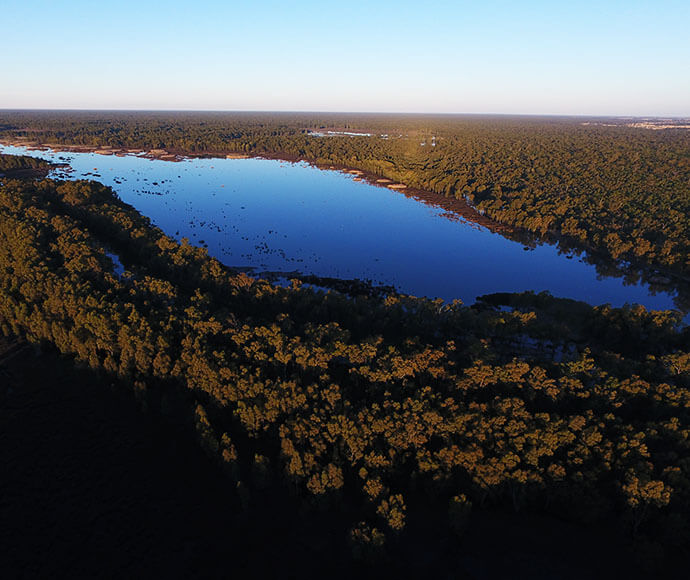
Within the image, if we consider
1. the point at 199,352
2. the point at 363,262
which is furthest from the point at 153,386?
the point at 363,262

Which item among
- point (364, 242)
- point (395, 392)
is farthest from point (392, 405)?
point (364, 242)

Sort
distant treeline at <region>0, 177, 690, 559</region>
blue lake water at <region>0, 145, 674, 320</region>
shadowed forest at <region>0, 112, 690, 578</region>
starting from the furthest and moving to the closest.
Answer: blue lake water at <region>0, 145, 674, 320</region>, distant treeline at <region>0, 177, 690, 559</region>, shadowed forest at <region>0, 112, 690, 578</region>

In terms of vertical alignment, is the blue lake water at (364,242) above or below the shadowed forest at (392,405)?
above

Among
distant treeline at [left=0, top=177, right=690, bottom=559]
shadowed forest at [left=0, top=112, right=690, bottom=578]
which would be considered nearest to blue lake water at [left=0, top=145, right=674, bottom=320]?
shadowed forest at [left=0, top=112, right=690, bottom=578]

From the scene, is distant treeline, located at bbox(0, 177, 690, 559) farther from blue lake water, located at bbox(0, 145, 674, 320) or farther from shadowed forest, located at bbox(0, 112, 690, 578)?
blue lake water, located at bbox(0, 145, 674, 320)

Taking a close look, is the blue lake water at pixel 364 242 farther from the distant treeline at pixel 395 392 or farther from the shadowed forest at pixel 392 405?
the distant treeline at pixel 395 392

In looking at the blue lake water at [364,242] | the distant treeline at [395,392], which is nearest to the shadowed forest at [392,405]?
the distant treeline at [395,392]

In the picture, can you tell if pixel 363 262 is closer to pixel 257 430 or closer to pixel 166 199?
pixel 257 430
